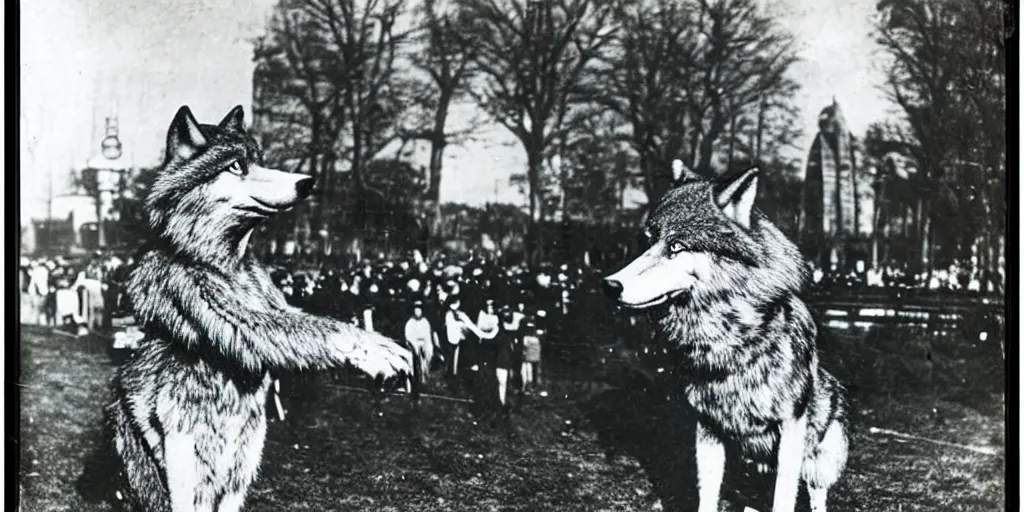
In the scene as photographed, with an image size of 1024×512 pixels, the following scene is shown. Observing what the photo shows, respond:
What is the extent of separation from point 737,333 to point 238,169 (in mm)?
2330

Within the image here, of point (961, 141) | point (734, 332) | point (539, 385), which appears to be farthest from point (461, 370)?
point (961, 141)

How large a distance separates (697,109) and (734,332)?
3.61ft

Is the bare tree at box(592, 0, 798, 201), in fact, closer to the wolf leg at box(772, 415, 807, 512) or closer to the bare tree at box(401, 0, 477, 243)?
the bare tree at box(401, 0, 477, 243)

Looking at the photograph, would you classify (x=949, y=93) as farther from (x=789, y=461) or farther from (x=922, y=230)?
(x=789, y=461)

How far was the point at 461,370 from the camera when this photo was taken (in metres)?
3.81

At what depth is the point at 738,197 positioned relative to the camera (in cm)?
363

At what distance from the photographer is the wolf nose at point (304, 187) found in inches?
146

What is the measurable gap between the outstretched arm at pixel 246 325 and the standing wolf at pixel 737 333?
1.21 meters

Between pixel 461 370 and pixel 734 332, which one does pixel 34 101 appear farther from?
pixel 734 332

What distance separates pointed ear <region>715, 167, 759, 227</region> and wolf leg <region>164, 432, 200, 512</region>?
2552mm

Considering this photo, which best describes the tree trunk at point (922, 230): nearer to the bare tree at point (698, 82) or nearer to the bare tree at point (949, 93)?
the bare tree at point (949, 93)

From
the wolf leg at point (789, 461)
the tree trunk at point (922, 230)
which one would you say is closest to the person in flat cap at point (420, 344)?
the wolf leg at point (789, 461)

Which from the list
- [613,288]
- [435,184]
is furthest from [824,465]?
[435,184]

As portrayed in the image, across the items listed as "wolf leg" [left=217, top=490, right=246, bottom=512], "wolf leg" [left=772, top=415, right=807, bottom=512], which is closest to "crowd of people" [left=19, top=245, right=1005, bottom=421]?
"wolf leg" [left=772, top=415, right=807, bottom=512]
